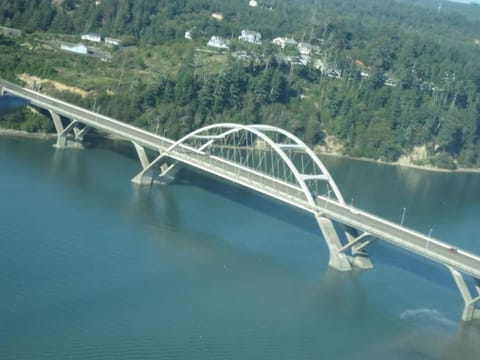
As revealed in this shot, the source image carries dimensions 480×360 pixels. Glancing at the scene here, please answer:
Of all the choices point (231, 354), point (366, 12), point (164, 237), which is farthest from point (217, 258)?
point (366, 12)

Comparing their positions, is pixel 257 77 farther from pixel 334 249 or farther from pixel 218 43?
pixel 334 249

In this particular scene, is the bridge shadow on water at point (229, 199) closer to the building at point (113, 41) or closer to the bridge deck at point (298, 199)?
the bridge deck at point (298, 199)

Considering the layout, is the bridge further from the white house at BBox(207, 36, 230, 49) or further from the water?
the white house at BBox(207, 36, 230, 49)

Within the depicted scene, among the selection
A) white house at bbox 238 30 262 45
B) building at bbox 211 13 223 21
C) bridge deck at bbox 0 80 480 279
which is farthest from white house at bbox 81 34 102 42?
bridge deck at bbox 0 80 480 279

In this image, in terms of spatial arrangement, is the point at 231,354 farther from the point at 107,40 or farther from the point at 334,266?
the point at 107,40

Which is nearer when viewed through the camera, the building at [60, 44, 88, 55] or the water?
the water

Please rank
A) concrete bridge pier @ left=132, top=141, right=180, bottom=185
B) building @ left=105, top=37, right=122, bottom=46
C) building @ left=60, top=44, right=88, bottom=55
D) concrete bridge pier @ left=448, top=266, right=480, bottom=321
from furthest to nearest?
building @ left=105, top=37, right=122, bottom=46 < building @ left=60, top=44, right=88, bottom=55 < concrete bridge pier @ left=132, top=141, right=180, bottom=185 < concrete bridge pier @ left=448, top=266, right=480, bottom=321

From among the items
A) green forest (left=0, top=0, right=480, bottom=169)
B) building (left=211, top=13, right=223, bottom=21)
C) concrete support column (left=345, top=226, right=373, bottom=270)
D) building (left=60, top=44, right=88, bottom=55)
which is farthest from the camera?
building (left=211, top=13, right=223, bottom=21)
